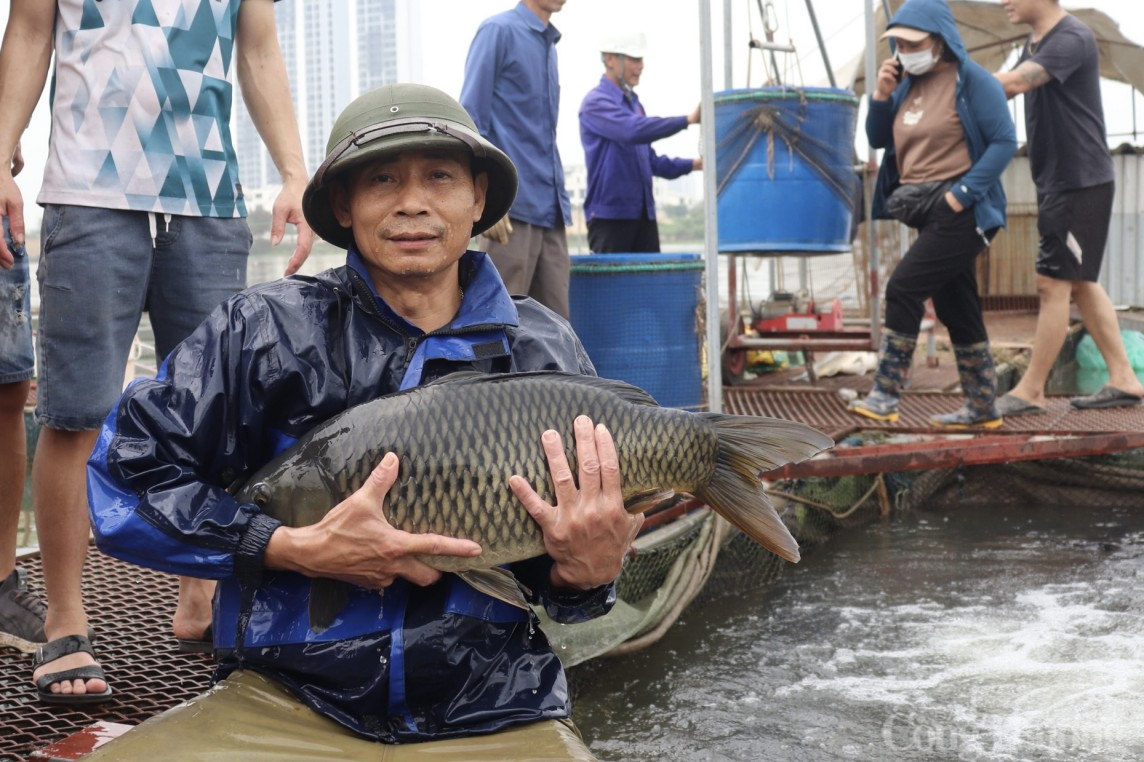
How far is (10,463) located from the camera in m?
3.72

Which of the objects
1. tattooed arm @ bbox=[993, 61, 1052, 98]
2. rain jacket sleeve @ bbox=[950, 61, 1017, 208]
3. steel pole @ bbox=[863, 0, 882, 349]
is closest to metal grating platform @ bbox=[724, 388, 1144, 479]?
steel pole @ bbox=[863, 0, 882, 349]

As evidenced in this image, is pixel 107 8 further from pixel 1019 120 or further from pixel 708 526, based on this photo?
pixel 1019 120

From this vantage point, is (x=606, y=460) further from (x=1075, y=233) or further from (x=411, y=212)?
(x=1075, y=233)

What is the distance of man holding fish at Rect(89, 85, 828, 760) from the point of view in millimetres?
2174

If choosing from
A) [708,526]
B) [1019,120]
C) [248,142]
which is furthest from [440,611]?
[1019,120]

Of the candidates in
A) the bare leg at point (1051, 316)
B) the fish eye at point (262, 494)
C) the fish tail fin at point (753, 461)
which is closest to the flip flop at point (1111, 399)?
the bare leg at point (1051, 316)

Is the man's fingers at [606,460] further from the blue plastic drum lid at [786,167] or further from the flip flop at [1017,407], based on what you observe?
the blue plastic drum lid at [786,167]

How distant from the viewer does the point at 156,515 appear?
2.20 m

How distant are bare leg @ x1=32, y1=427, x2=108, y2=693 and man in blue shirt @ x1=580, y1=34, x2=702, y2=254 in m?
5.12

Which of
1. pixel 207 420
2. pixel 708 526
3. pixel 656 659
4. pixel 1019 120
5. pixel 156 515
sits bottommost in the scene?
pixel 656 659

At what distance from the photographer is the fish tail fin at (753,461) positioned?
2305 millimetres

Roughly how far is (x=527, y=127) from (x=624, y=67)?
2.06 meters

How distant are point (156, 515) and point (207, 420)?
19 cm

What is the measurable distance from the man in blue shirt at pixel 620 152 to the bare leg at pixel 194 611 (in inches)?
195
